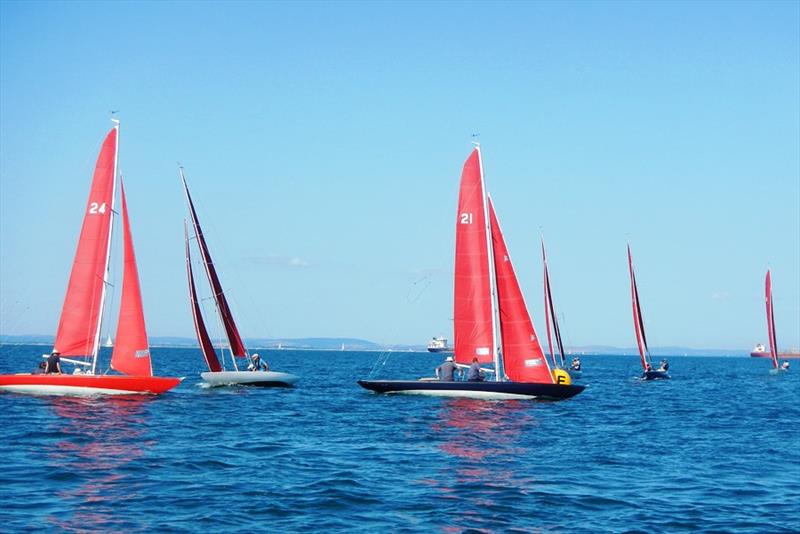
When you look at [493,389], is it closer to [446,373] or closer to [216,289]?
[446,373]

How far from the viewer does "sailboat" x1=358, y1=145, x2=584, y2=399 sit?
3847cm

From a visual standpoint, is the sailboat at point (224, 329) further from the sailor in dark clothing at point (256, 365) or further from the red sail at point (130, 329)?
the red sail at point (130, 329)

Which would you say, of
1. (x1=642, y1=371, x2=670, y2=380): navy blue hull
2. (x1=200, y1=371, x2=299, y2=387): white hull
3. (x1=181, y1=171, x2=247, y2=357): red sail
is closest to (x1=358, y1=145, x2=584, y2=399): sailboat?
(x1=200, y1=371, x2=299, y2=387): white hull

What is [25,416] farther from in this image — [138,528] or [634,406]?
[634,406]

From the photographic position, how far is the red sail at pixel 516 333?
126ft

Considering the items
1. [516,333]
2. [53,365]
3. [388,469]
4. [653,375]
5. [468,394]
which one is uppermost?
[516,333]

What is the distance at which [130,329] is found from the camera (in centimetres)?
3547

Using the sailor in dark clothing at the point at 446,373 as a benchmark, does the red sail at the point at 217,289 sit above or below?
above

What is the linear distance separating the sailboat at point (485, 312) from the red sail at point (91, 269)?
12.6m

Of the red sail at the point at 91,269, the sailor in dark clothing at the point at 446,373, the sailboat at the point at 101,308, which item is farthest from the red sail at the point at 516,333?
the red sail at the point at 91,269

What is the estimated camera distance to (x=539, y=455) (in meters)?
23.2

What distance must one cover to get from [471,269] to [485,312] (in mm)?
2085

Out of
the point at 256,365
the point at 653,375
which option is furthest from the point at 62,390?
the point at 653,375

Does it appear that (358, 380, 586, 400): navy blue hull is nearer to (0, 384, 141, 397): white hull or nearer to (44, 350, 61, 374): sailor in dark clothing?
(0, 384, 141, 397): white hull
